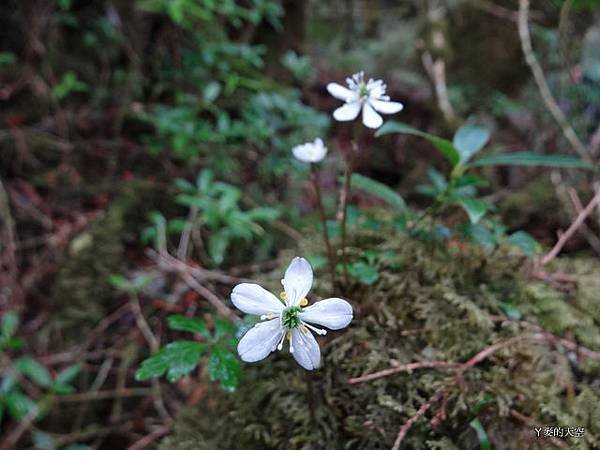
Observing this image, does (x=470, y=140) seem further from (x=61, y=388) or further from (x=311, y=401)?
(x=61, y=388)

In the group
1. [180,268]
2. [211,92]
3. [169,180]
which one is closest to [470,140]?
[180,268]

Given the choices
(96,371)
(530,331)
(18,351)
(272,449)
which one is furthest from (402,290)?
(18,351)

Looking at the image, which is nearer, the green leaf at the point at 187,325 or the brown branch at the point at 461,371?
the brown branch at the point at 461,371

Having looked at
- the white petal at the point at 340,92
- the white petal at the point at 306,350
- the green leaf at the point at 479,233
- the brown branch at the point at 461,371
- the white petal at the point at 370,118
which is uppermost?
the white petal at the point at 340,92

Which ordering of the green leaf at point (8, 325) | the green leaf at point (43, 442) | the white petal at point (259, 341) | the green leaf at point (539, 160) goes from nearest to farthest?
the white petal at point (259, 341)
the green leaf at point (539, 160)
the green leaf at point (43, 442)
the green leaf at point (8, 325)

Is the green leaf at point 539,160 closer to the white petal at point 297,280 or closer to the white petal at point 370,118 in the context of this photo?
the white petal at point 370,118

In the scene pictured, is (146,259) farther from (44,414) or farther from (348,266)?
(348,266)

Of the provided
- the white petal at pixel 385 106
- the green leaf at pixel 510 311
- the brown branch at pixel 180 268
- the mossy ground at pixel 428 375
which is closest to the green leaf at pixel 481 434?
the mossy ground at pixel 428 375
